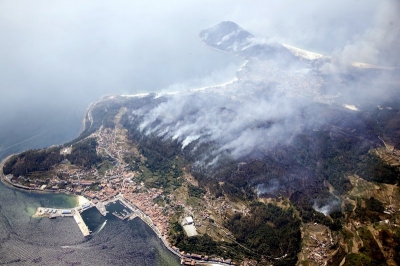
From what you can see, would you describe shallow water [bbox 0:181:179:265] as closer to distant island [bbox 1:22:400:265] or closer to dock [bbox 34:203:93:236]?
dock [bbox 34:203:93:236]

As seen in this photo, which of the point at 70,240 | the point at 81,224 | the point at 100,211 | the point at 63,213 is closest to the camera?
the point at 70,240

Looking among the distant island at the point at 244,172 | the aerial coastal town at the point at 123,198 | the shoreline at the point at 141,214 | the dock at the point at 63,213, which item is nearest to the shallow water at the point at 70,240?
the shoreline at the point at 141,214

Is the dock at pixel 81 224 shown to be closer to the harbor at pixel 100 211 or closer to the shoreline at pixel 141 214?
the harbor at pixel 100 211

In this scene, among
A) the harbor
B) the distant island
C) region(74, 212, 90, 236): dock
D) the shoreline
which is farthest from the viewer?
the harbor

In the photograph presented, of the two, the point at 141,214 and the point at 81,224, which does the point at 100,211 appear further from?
the point at 141,214

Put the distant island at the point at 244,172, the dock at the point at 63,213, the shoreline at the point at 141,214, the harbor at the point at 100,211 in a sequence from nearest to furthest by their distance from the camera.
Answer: the shoreline at the point at 141,214 → the distant island at the point at 244,172 → the harbor at the point at 100,211 → the dock at the point at 63,213

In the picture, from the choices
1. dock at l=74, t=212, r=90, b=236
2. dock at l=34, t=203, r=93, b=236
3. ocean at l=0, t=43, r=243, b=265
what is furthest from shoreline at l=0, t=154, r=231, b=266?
dock at l=74, t=212, r=90, b=236

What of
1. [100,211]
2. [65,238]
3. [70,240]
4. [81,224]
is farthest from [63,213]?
[70,240]

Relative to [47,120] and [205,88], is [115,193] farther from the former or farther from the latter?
[205,88]
